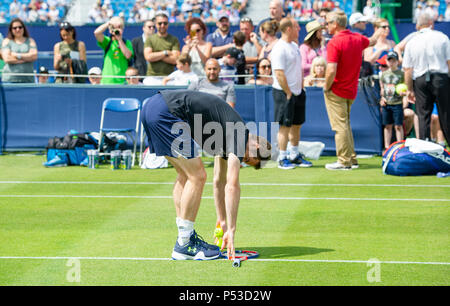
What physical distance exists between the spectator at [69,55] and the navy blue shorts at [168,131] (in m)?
9.02

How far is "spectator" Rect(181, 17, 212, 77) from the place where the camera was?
14836mm

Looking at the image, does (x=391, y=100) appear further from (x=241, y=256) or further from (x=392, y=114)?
(x=241, y=256)

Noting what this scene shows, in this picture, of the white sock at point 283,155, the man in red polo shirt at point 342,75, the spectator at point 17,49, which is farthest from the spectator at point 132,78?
the man in red polo shirt at point 342,75

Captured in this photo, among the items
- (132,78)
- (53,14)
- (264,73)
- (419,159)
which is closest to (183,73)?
(132,78)

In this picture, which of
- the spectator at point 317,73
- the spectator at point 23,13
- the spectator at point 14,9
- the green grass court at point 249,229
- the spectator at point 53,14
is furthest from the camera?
the spectator at point 14,9

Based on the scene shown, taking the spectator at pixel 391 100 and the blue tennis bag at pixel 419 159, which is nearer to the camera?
the blue tennis bag at pixel 419 159

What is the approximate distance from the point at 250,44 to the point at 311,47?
198 centimetres

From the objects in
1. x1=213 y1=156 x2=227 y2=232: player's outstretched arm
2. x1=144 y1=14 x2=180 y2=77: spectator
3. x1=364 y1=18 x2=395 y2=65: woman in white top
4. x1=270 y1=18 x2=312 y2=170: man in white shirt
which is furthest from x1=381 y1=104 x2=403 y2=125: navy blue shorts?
x1=213 y1=156 x2=227 y2=232: player's outstretched arm

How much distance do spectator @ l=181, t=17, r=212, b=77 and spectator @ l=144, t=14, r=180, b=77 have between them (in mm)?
289

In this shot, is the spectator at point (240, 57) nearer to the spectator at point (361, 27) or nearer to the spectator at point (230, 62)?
the spectator at point (230, 62)

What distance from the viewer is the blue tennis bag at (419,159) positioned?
38.6 feet

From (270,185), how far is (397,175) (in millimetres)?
2204

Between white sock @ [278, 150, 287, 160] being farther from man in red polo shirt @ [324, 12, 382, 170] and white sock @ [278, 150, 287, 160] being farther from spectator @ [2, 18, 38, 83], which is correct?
spectator @ [2, 18, 38, 83]

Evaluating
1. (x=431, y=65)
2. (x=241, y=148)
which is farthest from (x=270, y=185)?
(x=241, y=148)
